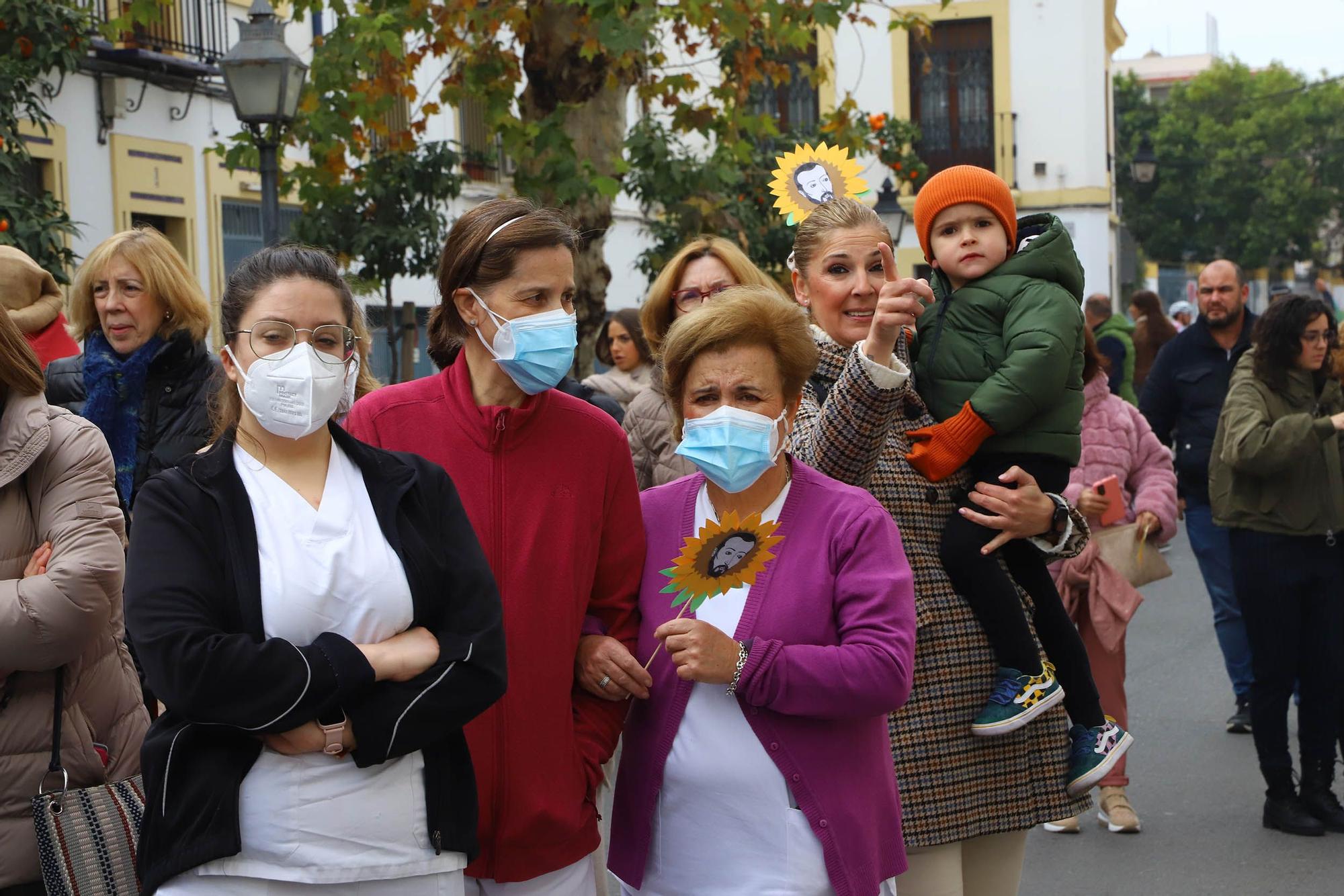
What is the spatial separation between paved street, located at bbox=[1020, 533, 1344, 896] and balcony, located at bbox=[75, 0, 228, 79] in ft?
33.6

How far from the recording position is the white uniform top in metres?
2.63

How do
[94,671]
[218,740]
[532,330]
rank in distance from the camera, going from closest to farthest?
[218,740]
[532,330]
[94,671]

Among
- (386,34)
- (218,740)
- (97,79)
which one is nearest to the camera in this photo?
(218,740)

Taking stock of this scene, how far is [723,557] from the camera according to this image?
9.65 ft

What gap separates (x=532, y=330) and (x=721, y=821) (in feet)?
3.21

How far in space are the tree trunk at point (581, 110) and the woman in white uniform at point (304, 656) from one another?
815 cm

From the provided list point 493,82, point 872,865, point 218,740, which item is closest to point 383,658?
point 218,740

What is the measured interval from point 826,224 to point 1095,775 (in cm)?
139

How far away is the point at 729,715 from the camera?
3.07m

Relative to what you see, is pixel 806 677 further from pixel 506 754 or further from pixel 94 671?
pixel 94 671

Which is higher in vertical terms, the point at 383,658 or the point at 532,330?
the point at 532,330

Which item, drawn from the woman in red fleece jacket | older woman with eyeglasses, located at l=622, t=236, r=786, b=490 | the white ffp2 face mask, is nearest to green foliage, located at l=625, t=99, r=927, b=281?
older woman with eyeglasses, located at l=622, t=236, r=786, b=490

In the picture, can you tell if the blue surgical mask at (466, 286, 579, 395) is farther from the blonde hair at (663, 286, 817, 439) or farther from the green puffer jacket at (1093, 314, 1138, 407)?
the green puffer jacket at (1093, 314, 1138, 407)

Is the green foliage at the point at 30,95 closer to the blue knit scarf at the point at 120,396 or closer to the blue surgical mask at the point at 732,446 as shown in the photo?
the blue knit scarf at the point at 120,396
